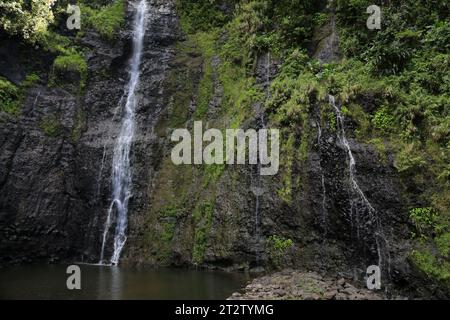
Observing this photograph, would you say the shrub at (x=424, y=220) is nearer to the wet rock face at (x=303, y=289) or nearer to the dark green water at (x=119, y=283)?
the wet rock face at (x=303, y=289)

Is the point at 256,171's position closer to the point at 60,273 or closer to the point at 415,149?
the point at 415,149

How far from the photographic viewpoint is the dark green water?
10336mm

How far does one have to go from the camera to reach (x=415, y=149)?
37.8 feet

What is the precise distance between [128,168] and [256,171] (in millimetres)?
5586

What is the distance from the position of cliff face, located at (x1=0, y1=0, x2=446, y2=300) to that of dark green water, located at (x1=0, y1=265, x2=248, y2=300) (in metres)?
1.13

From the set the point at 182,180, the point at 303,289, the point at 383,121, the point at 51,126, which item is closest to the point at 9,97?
the point at 51,126

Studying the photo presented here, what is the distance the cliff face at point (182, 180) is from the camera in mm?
11898

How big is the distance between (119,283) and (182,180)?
17.0 ft

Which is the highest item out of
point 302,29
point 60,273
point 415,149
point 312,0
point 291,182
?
point 312,0

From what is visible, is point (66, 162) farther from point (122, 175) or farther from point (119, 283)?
point (119, 283)

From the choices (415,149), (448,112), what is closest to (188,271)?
(415,149)

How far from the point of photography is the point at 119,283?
11695mm

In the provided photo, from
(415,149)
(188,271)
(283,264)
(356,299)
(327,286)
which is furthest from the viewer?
(188,271)

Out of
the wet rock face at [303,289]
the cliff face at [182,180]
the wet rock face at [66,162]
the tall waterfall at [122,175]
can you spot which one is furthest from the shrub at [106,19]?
the wet rock face at [303,289]
